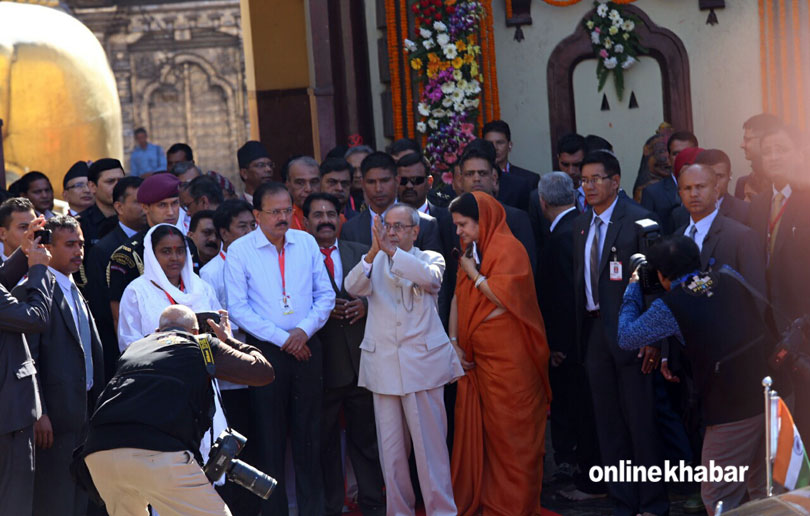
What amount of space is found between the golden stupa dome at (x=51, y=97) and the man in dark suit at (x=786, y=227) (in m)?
11.1

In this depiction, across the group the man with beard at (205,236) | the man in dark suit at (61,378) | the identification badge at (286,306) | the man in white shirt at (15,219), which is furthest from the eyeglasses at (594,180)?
the man in white shirt at (15,219)

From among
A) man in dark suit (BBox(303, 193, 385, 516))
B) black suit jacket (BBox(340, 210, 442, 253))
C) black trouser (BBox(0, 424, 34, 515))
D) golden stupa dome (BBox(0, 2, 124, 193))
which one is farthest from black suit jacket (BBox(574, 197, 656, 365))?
golden stupa dome (BBox(0, 2, 124, 193))

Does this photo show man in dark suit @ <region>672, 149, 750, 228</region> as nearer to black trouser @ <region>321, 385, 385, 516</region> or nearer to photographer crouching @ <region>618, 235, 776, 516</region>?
photographer crouching @ <region>618, 235, 776, 516</region>

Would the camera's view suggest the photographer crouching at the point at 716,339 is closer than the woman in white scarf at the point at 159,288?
Yes

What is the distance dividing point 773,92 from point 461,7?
3.14 m

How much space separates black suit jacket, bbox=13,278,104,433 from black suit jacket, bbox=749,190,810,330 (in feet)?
13.2

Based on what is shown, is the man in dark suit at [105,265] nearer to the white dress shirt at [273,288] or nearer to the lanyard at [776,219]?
the white dress shirt at [273,288]

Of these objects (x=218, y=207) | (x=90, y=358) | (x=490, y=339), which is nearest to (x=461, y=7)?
(x=218, y=207)

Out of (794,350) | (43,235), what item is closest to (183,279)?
(43,235)

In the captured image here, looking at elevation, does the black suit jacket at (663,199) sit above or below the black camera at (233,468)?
above

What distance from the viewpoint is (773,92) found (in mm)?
12086

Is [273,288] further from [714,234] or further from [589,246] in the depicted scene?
[714,234]

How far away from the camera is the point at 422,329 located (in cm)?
762

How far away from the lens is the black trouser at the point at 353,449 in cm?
796
